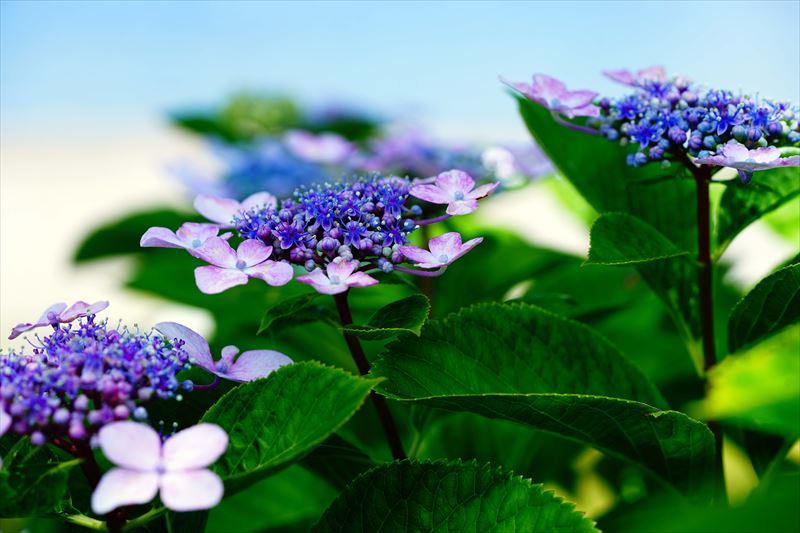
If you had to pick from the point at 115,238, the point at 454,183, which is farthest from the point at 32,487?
the point at 115,238

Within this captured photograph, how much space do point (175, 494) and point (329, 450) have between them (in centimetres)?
33

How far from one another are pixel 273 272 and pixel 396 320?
143 mm

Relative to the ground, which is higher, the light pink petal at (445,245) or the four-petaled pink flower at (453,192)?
the four-petaled pink flower at (453,192)

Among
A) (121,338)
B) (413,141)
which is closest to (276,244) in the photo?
(121,338)

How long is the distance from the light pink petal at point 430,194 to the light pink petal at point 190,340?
0.93 feet

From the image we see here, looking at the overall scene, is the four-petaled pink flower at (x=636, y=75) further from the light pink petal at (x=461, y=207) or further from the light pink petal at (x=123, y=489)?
the light pink petal at (x=123, y=489)

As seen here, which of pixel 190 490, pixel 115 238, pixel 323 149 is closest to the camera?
pixel 190 490

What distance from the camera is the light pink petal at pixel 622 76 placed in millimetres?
1093

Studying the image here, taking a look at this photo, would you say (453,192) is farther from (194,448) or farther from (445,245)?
(194,448)

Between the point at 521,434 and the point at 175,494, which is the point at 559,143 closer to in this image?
the point at 521,434

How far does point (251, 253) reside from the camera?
857mm

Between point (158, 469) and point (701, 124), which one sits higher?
point (701, 124)

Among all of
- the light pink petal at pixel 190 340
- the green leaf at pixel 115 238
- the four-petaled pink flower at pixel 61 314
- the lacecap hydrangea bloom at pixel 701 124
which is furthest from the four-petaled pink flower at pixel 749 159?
the green leaf at pixel 115 238

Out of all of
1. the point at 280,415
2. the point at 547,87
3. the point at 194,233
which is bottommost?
the point at 280,415
